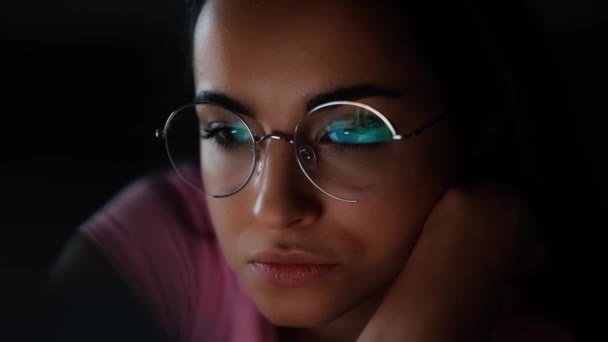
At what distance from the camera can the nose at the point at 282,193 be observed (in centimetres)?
80

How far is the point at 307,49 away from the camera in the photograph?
2.65 feet

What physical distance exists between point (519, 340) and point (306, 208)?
1.08 ft

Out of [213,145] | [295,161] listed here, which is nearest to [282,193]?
[295,161]

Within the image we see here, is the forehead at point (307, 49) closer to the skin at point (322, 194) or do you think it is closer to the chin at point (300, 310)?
the skin at point (322, 194)

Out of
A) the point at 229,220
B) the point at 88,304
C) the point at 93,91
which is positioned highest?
the point at 93,91

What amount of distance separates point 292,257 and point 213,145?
0.16m

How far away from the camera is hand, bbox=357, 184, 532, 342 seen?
81 cm

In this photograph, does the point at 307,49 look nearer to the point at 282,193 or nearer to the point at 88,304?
the point at 282,193

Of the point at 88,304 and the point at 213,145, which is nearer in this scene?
the point at 213,145

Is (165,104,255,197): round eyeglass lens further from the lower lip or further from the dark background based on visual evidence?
the dark background

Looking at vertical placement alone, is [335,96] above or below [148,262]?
above

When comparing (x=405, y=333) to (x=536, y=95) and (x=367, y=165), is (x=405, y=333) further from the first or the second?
(x=536, y=95)

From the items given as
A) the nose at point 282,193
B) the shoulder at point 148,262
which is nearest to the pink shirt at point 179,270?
the shoulder at point 148,262

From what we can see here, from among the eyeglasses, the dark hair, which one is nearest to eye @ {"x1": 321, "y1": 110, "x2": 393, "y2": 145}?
the eyeglasses
